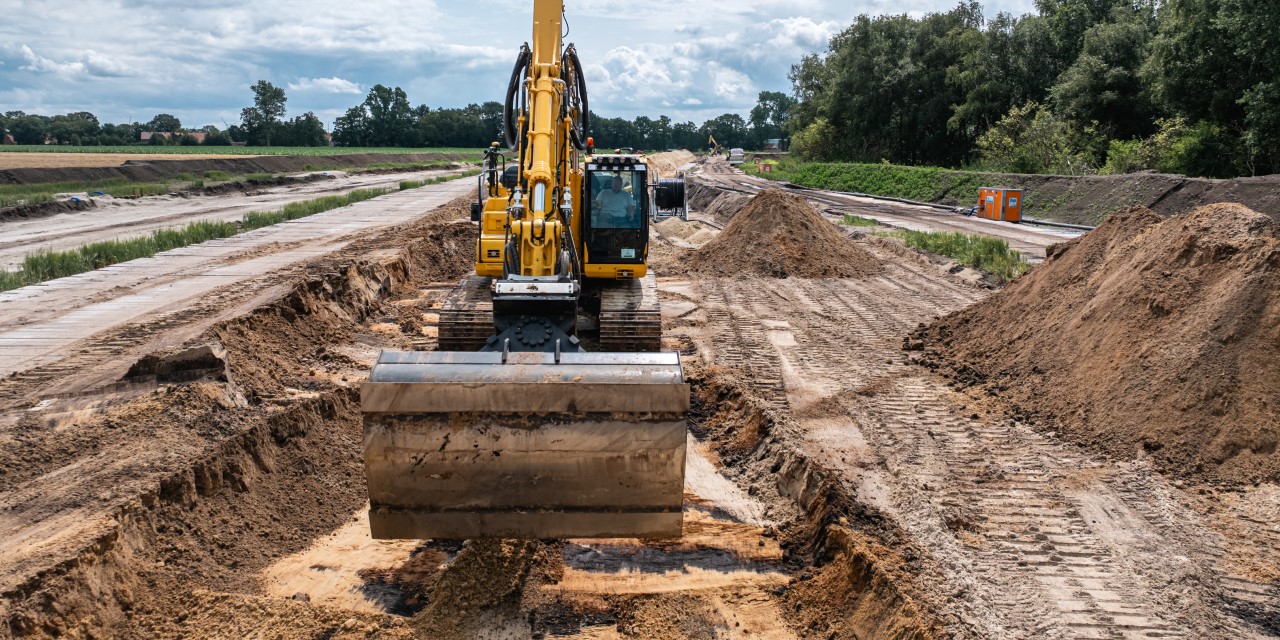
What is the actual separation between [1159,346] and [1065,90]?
31.7 meters

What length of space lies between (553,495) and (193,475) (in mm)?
3170

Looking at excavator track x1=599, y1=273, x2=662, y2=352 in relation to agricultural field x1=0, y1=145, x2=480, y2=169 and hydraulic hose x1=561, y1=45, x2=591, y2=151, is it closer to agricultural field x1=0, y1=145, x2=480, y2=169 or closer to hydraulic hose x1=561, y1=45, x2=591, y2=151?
hydraulic hose x1=561, y1=45, x2=591, y2=151

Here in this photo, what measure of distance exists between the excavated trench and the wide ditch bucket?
23.2 inches

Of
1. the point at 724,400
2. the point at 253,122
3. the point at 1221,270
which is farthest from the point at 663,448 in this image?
the point at 253,122

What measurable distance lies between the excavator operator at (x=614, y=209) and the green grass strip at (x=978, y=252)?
9169mm

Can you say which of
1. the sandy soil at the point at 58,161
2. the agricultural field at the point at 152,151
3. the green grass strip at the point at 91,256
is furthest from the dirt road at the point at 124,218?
the agricultural field at the point at 152,151

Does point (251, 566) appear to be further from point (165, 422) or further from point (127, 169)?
point (127, 169)

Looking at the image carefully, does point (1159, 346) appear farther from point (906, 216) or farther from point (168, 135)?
point (168, 135)

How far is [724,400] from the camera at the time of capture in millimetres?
10594

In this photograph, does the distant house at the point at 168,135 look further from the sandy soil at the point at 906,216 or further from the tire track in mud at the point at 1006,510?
the tire track in mud at the point at 1006,510

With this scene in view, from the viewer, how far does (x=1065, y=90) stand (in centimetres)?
3669

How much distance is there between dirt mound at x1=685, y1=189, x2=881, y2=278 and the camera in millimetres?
19906

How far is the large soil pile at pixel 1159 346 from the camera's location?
8.05 m

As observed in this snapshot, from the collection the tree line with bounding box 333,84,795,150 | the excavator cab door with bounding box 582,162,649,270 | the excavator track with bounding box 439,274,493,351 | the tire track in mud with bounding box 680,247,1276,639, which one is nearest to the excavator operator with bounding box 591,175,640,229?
the excavator cab door with bounding box 582,162,649,270
